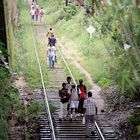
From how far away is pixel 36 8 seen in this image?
41469 mm

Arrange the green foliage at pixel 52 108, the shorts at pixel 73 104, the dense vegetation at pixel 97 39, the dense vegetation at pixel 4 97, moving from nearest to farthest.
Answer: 1. the dense vegetation at pixel 97 39
2. the dense vegetation at pixel 4 97
3. the shorts at pixel 73 104
4. the green foliage at pixel 52 108

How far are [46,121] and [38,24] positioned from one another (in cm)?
2736

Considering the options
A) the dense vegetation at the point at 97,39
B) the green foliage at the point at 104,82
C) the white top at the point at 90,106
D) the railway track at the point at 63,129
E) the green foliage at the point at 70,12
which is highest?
the green foliage at the point at 70,12

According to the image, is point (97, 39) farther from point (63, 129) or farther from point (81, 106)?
→ point (63, 129)

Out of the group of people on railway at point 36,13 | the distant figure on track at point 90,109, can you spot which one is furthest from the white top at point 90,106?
the group of people on railway at point 36,13

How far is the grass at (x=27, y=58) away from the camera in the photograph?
21656 millimetres

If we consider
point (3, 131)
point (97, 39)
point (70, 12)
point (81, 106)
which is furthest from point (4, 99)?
point (70, 12)

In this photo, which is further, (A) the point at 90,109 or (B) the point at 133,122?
(B) the point at 133,122

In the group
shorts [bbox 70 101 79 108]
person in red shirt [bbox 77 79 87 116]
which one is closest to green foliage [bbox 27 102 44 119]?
shorts [bbox 70 101 79 108]

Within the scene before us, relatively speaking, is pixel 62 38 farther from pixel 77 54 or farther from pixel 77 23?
pixel 77 54

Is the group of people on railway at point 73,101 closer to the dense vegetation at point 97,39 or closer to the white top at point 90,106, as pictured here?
the white top at point 90,106

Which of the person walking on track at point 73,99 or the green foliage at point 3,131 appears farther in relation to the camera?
the person walking on track at point 73,99

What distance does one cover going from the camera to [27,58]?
2642 cm

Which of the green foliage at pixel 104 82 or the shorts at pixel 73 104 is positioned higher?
the shorts at pixel 73 104
